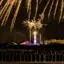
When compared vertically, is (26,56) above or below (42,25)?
below

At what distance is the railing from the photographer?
23.1 feet

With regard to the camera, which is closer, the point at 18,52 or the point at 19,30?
the point at 18,52

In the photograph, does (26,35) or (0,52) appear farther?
(26,35)

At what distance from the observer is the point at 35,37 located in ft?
44.2

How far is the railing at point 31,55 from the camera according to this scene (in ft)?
23.1

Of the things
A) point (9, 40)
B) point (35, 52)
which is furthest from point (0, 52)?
point (9, 40)

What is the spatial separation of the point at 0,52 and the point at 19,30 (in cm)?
649

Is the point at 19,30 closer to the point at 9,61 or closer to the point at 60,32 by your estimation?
the point at 60,32

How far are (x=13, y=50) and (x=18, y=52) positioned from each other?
16 centimetres

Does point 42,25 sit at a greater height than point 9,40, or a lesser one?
greater

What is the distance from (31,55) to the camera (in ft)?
23.2

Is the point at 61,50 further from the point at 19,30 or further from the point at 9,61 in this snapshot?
the point at 19,30

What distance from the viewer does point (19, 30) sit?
13727 mm

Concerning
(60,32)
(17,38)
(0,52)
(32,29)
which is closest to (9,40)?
(17,38)
